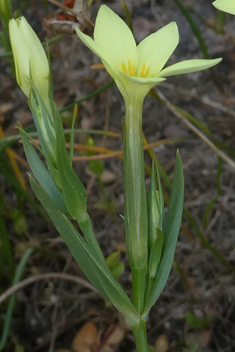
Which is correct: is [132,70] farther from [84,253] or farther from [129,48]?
[84,253]

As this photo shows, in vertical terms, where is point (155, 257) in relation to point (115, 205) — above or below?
above

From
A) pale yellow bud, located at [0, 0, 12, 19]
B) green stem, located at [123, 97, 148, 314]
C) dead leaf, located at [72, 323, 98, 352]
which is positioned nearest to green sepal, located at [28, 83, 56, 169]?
green stem, located at [123, 97, 148, 314]

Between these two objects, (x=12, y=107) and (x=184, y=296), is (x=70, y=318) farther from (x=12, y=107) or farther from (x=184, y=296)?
(x=12, y=107)

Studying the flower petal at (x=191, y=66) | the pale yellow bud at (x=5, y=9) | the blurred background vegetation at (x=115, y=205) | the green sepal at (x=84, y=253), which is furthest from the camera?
the blurred background vegetation at (x=115, y=205)

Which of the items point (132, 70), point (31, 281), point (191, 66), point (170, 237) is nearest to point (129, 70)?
point (132, 70)

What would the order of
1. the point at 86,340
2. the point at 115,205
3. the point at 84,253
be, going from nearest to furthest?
the point at 84,253 < the point at 86,340 < the point at 115,205

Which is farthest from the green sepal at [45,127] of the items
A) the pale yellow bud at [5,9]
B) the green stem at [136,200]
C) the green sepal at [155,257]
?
the pale yellow bud at [5,9]

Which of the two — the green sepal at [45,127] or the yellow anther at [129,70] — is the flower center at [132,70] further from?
the green sepal at [45,127]
